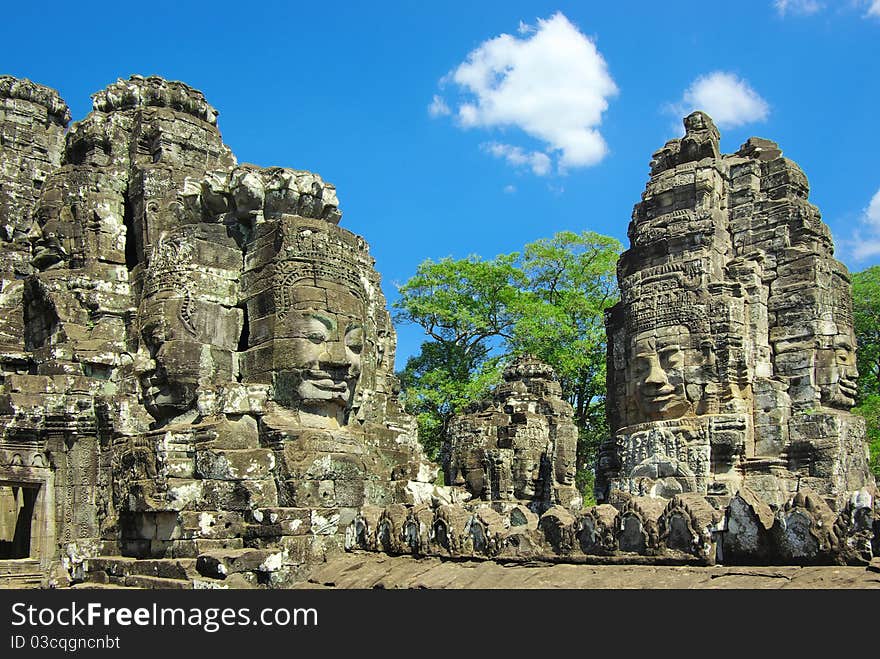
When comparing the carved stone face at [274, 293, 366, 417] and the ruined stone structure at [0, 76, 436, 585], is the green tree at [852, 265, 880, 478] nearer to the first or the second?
the ruined stone structure at [0, 76, 436, 585]

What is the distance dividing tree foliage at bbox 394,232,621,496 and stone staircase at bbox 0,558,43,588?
18.5 metres

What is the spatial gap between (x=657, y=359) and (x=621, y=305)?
174cm

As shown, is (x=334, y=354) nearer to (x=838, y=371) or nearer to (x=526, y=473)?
(x=838, y=371)

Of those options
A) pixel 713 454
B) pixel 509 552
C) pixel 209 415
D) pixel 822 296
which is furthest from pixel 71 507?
pixel 822 296

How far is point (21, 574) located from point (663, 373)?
1032cm

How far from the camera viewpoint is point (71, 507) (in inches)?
452

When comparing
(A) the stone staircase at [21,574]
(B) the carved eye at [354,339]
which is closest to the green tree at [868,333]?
(B) the carved eye at [354,339]

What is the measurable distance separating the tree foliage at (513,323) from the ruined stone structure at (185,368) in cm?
1660

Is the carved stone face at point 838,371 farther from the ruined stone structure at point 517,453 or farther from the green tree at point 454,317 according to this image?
the green tree at point 454,317

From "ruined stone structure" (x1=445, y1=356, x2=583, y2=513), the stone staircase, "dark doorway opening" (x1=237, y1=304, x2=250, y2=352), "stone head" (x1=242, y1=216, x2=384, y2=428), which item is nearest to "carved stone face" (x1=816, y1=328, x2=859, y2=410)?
"ruined stone structure" (x1=445, y1=356, x2=583, y2=513)

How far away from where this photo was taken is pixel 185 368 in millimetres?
10594
